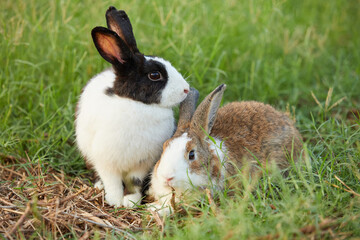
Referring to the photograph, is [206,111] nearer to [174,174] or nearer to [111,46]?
[174,174]

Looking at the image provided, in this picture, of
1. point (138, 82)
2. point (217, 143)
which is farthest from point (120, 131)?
point (217, 143)

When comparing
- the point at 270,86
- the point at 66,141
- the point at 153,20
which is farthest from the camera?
the point at 153,20

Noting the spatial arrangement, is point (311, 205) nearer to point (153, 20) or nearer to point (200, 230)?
point (200, 230)

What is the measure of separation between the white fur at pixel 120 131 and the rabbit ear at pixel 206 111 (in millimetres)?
199

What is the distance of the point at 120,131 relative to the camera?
143 inches

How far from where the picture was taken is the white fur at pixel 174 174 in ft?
11.2

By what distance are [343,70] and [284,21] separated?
3.44ft

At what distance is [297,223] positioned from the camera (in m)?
2.90

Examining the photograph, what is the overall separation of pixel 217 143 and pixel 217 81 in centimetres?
138

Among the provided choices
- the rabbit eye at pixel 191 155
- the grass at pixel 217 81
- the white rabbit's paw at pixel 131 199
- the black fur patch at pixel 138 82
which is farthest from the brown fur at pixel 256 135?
the white rabbit's paw at pixel 131 199

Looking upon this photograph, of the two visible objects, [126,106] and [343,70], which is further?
[343,70]

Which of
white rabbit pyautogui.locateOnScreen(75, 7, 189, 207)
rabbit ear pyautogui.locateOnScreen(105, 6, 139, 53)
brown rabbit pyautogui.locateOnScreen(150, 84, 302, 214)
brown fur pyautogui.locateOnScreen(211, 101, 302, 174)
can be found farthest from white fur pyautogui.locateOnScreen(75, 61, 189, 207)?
brown fur pyautogui.locateOnScreen(211, 101, 302, 174)

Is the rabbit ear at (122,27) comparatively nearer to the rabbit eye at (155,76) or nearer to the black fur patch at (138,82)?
the black fur patch at (138,82)

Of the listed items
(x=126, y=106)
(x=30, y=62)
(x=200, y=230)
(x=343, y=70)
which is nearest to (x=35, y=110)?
(x=30, y=62)
